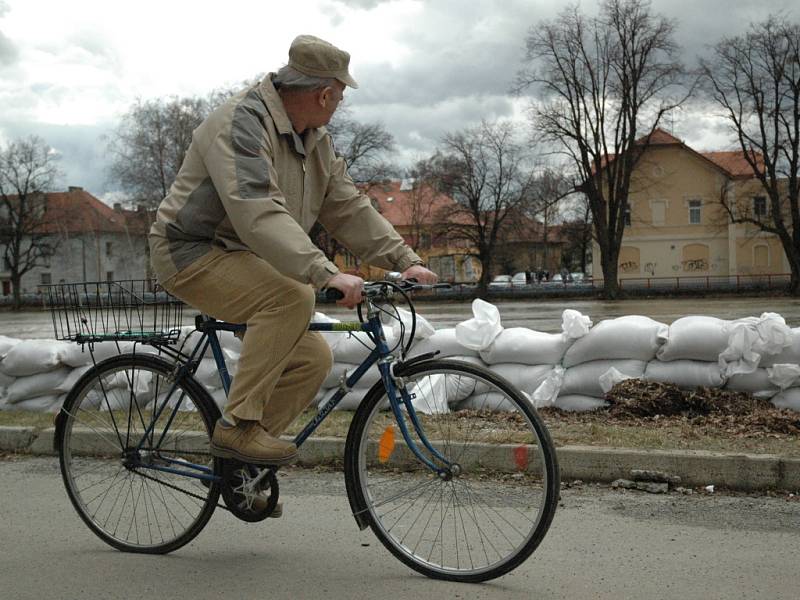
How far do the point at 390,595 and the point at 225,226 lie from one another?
4.57 feet

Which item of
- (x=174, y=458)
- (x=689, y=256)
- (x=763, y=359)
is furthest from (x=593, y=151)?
(x=174, y=458)

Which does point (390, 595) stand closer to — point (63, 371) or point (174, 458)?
point (174, 458)

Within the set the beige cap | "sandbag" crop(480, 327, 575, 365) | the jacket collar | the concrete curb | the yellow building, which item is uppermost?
the yellow building

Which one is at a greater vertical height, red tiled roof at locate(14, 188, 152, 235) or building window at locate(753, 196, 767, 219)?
red tiled roof at locate(14, 188, 152, 235)

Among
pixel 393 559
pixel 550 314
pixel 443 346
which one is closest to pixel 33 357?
pixel 443 346

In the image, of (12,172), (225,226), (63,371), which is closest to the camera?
(225,226)

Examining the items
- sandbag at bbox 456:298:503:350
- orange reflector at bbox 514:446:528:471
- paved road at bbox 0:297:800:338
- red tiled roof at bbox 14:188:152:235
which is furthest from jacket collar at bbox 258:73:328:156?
red tiled roof at bbox 14:188:152:235

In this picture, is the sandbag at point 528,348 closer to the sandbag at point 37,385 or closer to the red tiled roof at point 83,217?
the sandbag at point 37,385

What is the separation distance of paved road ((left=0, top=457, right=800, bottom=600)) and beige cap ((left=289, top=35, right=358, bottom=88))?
1.77 meters

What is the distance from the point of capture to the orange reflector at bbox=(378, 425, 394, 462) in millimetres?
3109

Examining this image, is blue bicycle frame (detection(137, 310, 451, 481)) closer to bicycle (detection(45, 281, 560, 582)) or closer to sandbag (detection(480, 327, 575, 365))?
bicycle (detection(45, 281, 560, 582))

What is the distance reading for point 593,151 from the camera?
4366 centimetres

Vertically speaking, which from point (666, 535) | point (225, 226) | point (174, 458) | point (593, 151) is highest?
point (593, 151)

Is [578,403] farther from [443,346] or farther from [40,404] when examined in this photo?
[40,404]
